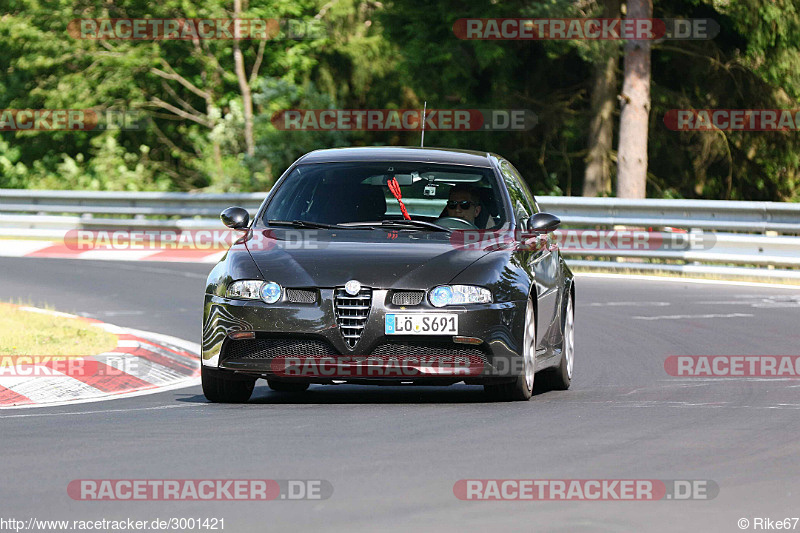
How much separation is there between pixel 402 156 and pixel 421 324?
75.0 inches

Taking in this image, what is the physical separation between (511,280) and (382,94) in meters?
27.7

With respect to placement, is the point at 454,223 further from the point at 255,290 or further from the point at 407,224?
the point at 255,290

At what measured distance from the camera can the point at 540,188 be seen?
3173 centimetres

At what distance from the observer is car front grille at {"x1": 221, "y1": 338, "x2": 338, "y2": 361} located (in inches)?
369

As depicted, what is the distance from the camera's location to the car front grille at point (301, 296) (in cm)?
936

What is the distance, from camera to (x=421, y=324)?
9.32 meters
